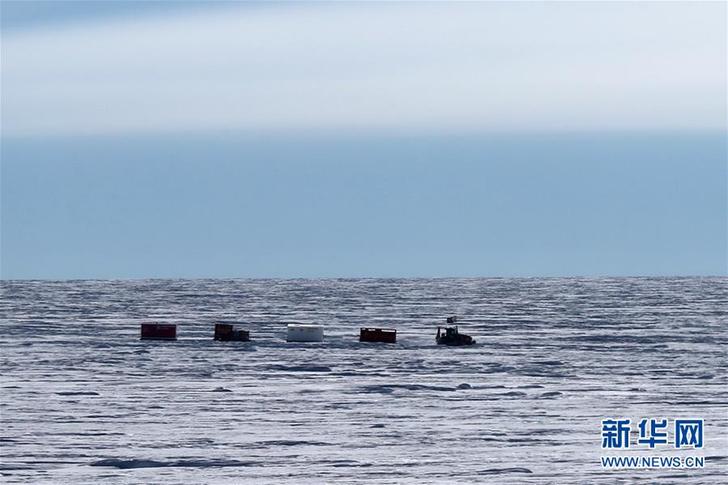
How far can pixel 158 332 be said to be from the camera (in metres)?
67.4

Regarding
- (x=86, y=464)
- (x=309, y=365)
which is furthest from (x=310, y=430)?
(x=309, y=365)

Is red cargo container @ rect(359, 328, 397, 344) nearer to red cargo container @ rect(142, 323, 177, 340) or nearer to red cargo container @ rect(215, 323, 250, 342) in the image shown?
red cargo container @ rect(215, 323, 250, 342)

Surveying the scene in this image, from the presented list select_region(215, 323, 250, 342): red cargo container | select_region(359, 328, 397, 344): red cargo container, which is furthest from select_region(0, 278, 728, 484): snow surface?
select_region(359, 328, 397, 344): red cargo container

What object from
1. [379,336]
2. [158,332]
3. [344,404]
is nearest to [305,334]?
[379,336]

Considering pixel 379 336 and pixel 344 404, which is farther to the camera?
pixel 379 336

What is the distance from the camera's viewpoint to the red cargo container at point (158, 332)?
6731 centimetres

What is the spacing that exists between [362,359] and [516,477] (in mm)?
28382

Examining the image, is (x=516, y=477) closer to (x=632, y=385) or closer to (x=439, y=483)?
(x=439, y=483)

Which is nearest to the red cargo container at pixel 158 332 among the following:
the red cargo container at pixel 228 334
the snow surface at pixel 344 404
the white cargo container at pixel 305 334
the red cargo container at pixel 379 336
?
the snow surface at pixel 344 404

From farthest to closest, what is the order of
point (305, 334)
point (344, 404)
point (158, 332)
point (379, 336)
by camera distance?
point (158, 332) → point (305, 334) → point (379, 336) → point (344, 404)

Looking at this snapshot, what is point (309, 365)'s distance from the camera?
53688 mm

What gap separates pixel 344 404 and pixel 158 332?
93.2ft

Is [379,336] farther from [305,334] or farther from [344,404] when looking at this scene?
[344,404]

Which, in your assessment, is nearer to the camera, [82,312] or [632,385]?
[632,385]
